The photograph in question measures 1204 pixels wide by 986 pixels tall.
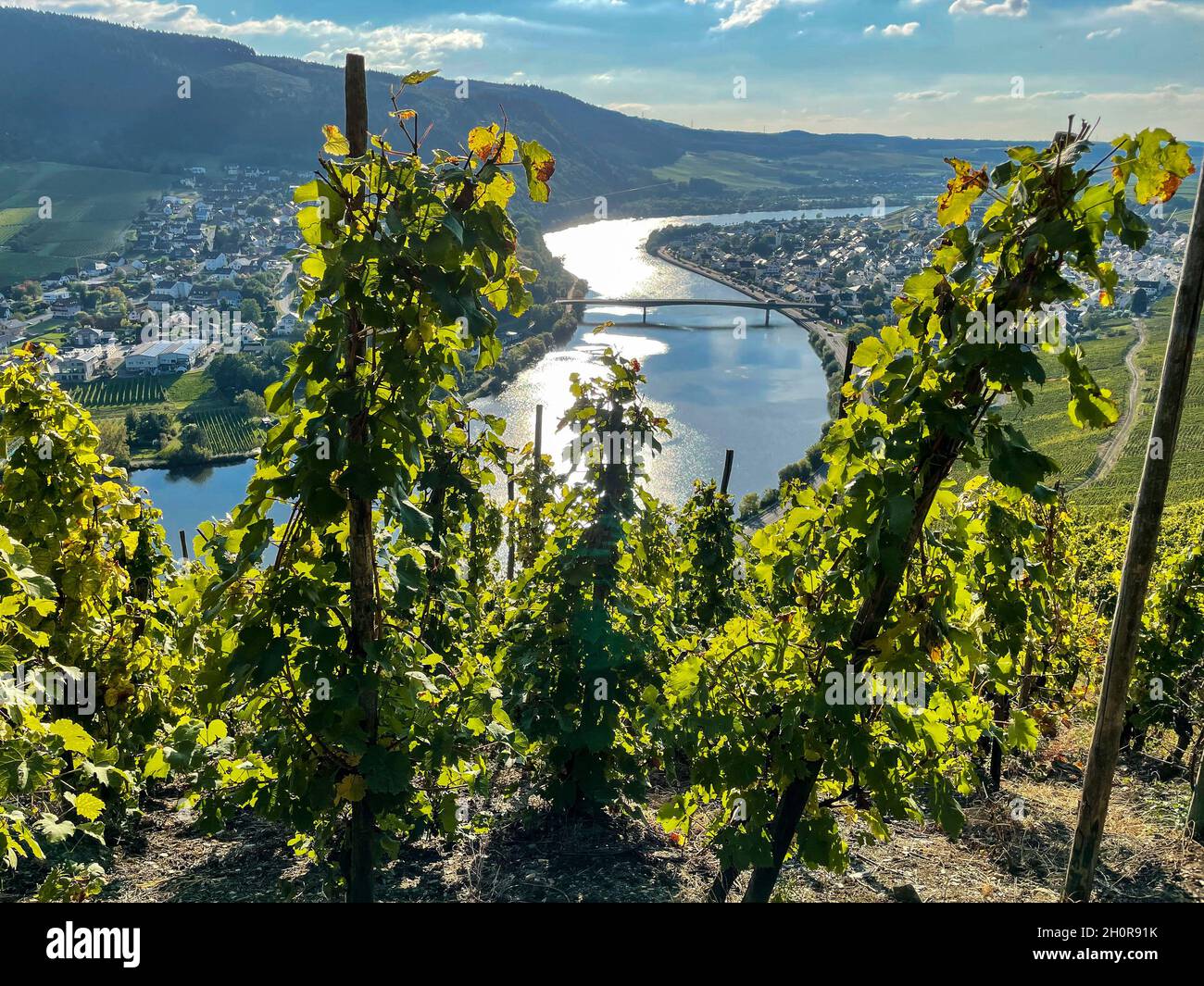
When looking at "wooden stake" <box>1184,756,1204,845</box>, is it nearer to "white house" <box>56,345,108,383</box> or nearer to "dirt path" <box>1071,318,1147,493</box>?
"dirt path" <box>1071,318,1147,493</box>

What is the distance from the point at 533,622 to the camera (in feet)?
25.5

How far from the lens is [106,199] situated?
148 m

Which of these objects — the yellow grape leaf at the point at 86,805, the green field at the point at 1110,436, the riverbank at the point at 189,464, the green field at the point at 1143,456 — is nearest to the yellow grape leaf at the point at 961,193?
the yellow grape leaf at the point at 86,805

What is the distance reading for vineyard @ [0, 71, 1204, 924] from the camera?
367cm

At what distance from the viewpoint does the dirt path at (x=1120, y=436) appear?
192ft

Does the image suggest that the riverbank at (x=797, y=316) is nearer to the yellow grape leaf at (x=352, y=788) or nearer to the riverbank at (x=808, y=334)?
the riverbank at (x=808, y=334)

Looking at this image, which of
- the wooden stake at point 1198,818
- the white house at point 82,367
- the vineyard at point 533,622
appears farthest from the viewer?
the white house at point 82,367

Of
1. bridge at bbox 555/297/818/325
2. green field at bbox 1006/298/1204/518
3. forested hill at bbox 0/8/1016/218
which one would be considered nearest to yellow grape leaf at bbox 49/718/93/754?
green field at bbox 1006/298/1204/518

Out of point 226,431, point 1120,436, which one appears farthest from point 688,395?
point 226,431

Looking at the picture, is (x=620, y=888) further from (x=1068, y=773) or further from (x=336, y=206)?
(x=1068, y=773)

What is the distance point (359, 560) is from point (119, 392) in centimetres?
7855

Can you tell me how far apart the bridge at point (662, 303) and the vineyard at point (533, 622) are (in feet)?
277

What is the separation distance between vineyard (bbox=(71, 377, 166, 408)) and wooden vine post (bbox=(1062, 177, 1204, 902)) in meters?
75.8

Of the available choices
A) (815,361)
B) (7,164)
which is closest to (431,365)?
(815,361)
